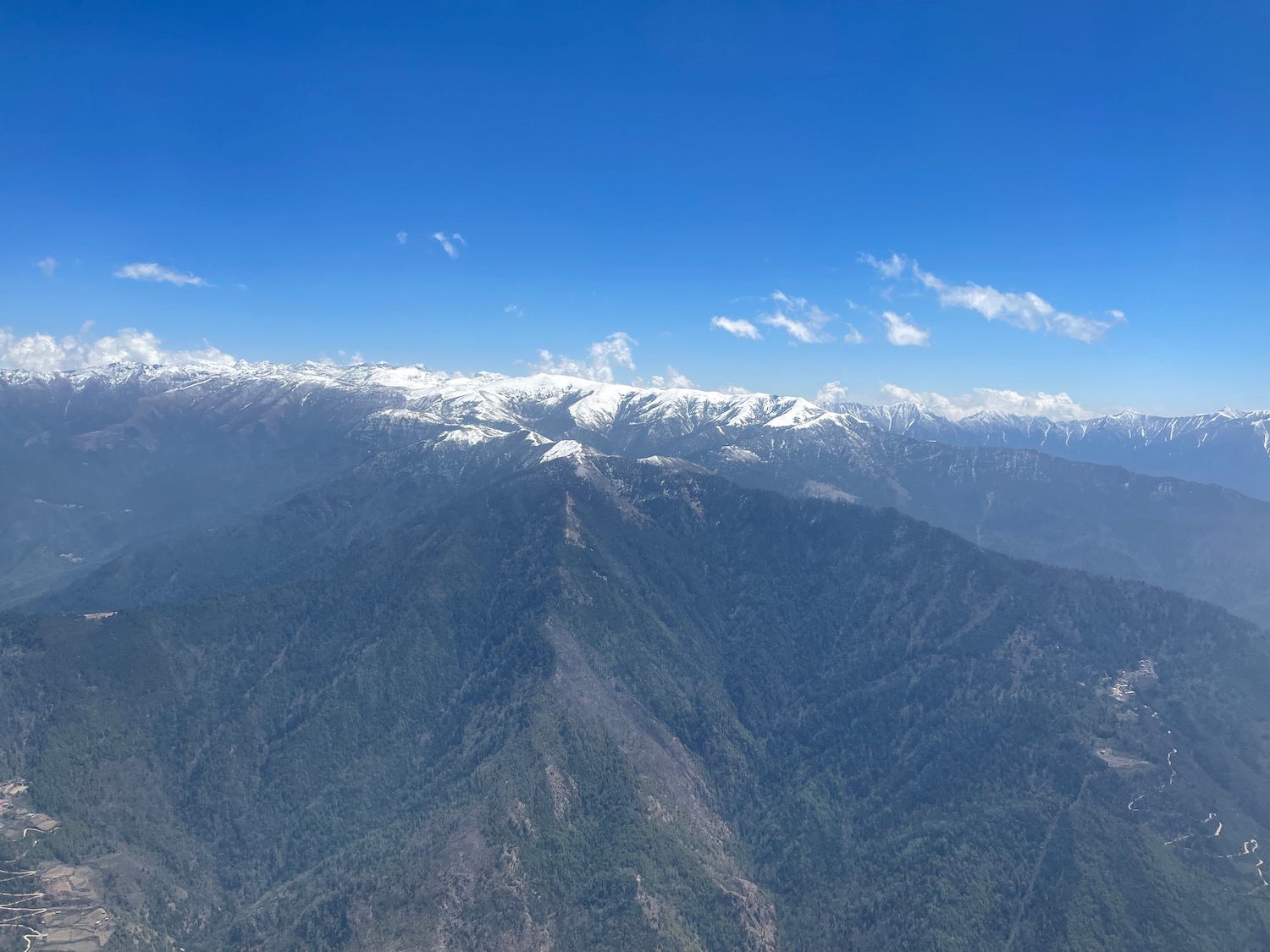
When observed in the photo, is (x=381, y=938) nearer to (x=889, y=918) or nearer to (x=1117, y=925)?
(x=889, y=918)

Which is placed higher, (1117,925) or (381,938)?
(1117,925)

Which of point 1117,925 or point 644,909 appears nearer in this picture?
→ point 1117,925

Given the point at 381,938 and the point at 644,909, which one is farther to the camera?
the point at 644,909

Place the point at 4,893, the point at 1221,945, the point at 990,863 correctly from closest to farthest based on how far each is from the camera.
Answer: the point at 1221,945
the point at 4,893
the point at 990,863

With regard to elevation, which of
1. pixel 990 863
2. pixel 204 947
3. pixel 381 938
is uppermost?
pixel 990 863

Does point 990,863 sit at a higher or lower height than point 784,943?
higher

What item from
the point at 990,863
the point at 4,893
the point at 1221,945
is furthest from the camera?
the point at 990,863

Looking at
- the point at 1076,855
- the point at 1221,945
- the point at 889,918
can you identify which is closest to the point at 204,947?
the point at 889,918

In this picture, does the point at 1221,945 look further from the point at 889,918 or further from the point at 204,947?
the point at 204,947

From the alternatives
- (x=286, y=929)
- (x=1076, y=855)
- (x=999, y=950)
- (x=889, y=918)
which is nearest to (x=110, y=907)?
(x=286, y=929)
